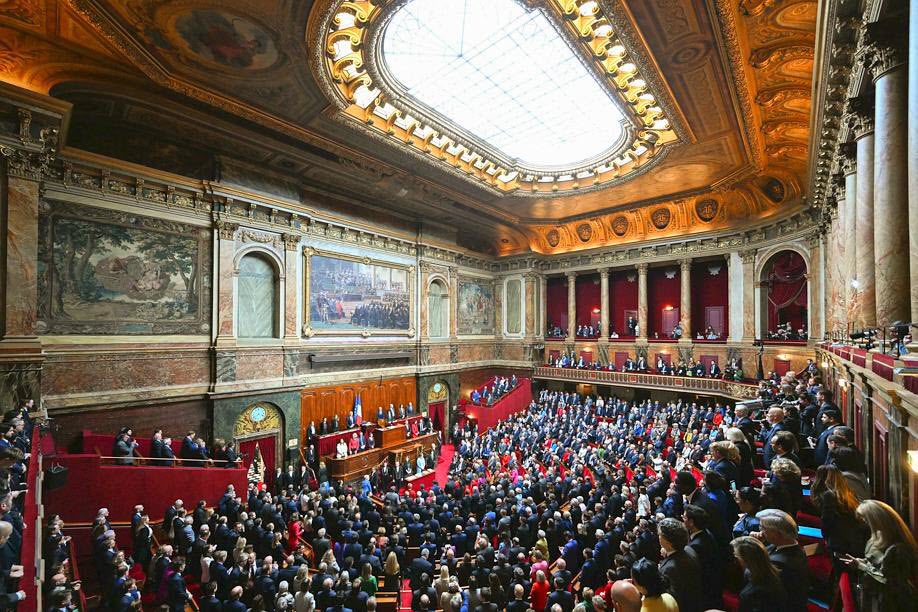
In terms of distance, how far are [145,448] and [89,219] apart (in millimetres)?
6128

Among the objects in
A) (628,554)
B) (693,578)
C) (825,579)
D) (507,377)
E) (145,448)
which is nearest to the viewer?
(693,578)

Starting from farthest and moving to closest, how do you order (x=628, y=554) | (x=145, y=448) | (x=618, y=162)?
(x=618, y=162) < (x=145, y=448) < (x=628, y=554)

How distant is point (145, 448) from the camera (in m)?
10.7

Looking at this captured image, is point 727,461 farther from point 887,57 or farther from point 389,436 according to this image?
point 389,436

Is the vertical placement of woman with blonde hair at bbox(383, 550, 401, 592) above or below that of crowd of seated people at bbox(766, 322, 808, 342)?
below

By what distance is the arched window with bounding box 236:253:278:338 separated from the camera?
1418 centimetres

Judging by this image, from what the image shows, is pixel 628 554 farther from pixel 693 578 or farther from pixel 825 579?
pixel 693 578

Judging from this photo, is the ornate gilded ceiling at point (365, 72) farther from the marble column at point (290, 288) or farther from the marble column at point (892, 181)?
the marble column at point (892, 181)

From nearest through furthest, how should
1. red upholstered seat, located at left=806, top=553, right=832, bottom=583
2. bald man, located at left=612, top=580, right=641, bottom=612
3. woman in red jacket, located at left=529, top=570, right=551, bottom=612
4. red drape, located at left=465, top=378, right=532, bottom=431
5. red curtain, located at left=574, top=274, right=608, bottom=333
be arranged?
bald man, located at left=612, top=580, right=641, bottom=612 → red upholstered seat, located at left=806, top=553, right=832, bottom=583 → woman in red jacket, located at left=529, top=570, right=551, bottom=612 → red drape, located at left=465, top=378, right=532, bottom=431 → red curtain, located at left=574, top=274, right=608, bottom=333

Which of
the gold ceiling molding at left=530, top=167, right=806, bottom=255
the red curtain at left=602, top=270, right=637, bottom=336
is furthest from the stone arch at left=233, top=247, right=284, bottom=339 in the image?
the red curtain at left=602, top=270, right=637, bottom=336

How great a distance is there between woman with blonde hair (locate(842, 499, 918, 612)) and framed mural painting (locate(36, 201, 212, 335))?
48.2 feet

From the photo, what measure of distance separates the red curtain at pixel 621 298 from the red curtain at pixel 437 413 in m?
10.7

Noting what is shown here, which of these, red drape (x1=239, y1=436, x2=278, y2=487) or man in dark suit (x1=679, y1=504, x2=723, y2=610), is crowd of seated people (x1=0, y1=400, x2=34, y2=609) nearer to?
man in dark suit (x1=679, y1=504, x2=723, y2=610)

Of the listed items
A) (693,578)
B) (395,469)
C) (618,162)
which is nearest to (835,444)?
(693,578)
